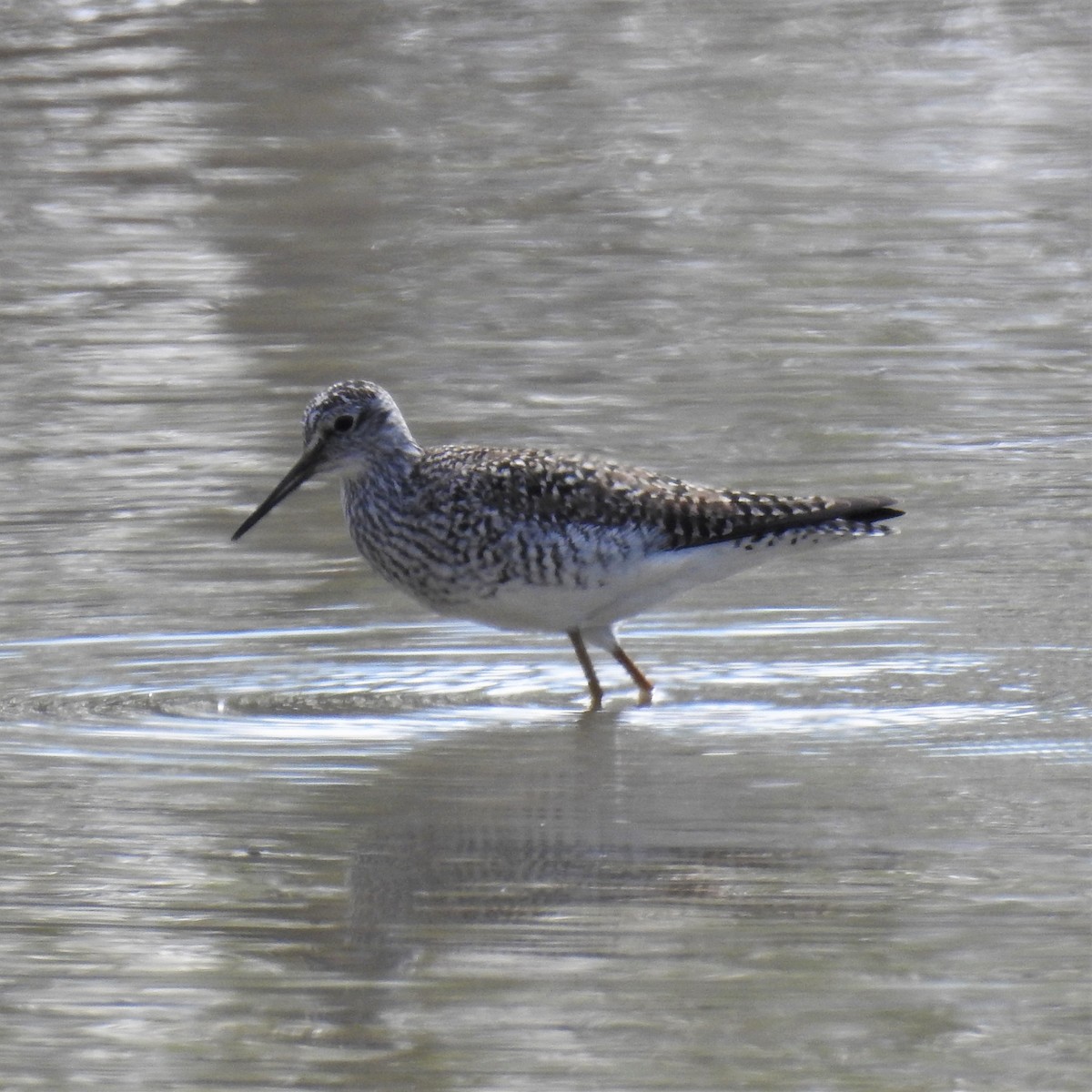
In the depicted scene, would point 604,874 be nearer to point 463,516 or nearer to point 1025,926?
point 1025,926

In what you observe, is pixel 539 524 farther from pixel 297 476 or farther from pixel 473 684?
pixel 297 476

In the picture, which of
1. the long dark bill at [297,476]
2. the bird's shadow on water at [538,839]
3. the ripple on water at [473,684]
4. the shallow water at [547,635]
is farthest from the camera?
the long dark bill at [297,476]

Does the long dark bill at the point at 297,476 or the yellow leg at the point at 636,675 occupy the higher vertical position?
the long dark bill at the point at 297,476

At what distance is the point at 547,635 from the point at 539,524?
1.40 m

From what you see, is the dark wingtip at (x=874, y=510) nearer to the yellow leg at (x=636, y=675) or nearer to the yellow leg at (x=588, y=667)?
the yellow leg at (x=636, y=675)

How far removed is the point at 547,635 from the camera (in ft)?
32.4

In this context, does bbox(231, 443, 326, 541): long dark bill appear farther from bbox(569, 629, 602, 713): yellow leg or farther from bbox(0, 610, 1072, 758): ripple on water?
bbox(569, 629, 602, 713): yellow leg

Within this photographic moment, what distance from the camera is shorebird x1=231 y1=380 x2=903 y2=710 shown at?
853 cm

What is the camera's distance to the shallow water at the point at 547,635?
593 centimetres

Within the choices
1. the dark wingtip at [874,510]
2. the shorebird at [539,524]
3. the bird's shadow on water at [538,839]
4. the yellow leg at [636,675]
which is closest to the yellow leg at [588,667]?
the shorebird at [539,524]

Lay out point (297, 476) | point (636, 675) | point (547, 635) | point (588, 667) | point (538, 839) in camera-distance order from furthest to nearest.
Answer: point (547, 635) < point (297, 476) < point (588, 667) < point (636, 675) < point (538, 839)

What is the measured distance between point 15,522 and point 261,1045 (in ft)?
17.4

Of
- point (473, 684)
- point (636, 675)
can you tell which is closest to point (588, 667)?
point (636, 675)

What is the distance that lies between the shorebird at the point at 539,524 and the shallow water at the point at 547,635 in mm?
368
